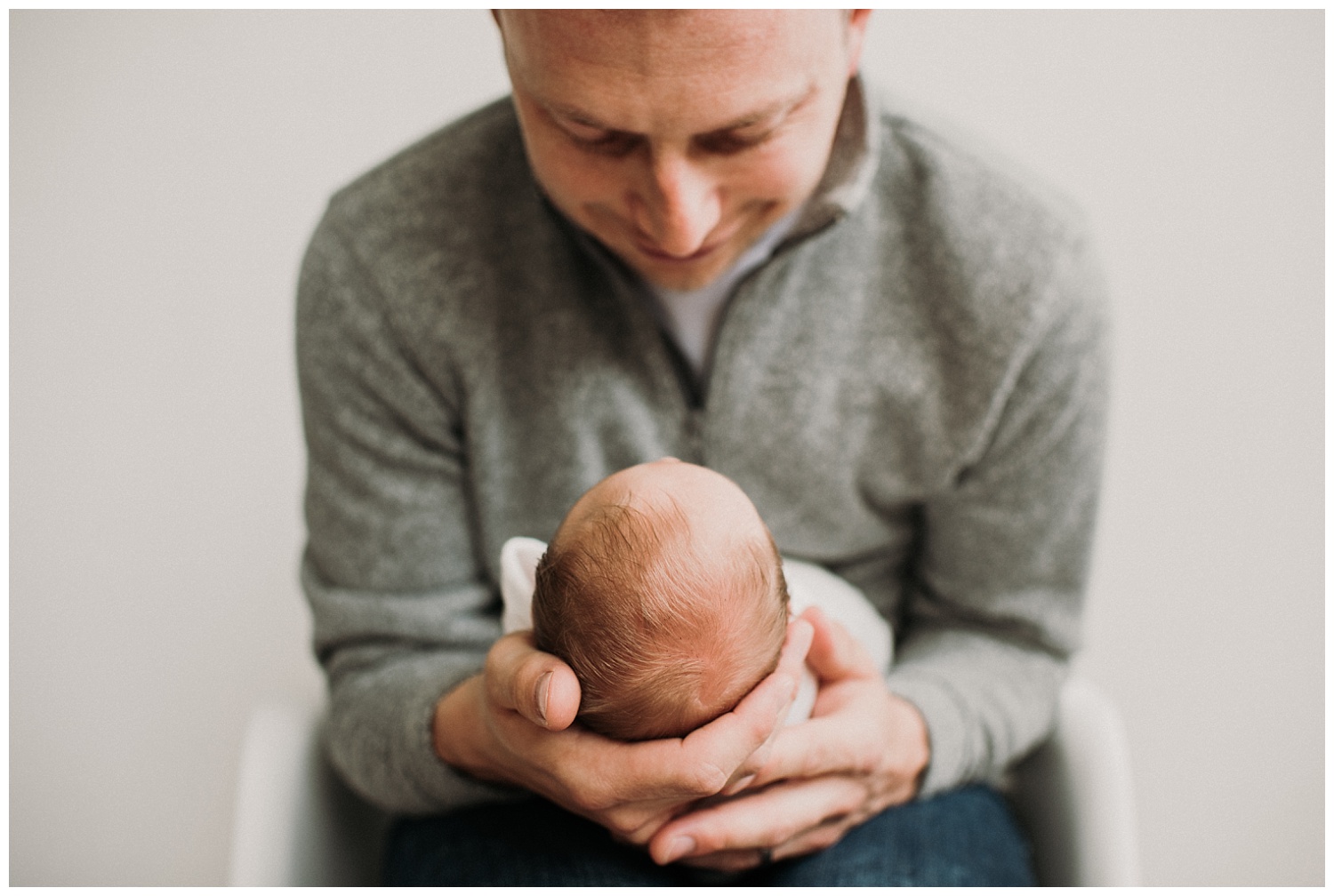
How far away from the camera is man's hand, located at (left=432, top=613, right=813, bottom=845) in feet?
2.31

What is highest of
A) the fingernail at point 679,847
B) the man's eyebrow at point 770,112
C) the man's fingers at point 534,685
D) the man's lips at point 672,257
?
the man's eyebrow at point 770,112

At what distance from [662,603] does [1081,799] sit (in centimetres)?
55

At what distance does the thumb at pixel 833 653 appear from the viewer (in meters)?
0.86

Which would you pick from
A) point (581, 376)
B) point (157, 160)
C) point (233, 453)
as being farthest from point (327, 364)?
point (157, 160)

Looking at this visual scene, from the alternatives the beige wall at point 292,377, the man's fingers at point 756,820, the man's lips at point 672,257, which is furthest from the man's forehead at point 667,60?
the beige wall at point 292,377

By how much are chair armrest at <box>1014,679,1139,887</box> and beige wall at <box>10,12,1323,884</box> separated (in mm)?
653

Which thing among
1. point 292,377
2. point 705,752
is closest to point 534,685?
point 705,752

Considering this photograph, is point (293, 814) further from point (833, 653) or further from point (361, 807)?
point (833, 653)

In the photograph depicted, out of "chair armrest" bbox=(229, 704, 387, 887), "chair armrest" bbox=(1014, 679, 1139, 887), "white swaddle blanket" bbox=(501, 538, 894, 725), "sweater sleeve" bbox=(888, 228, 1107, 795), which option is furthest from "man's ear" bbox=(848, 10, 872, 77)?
"chair armrest" bbox=(229, 704, 387, 887)

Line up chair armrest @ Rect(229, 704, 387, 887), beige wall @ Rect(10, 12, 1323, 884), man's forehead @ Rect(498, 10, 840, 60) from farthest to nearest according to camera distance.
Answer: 1. beige wall @ Rect(10, 12, 1323, 884)
2. chair armrest @ Rect(229, 704, 387, 887)
3. man's forehead @ Rect(498, 10, 840, 60)

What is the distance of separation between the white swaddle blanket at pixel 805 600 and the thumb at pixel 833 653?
2 centimetres

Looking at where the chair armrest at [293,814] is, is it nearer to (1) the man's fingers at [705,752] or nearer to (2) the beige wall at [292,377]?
(1) the man's fingers at [705,752]

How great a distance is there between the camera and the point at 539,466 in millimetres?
1000

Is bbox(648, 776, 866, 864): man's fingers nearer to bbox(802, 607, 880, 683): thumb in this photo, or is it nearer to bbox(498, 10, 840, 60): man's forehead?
bbox(802, 607, 880, 683): thumb
